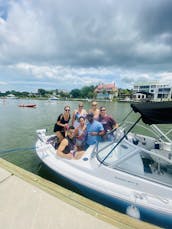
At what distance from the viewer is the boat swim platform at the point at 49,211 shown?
1684 millimetres

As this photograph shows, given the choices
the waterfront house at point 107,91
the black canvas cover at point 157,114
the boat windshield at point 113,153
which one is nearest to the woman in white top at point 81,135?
the boat windshield at point 113,153

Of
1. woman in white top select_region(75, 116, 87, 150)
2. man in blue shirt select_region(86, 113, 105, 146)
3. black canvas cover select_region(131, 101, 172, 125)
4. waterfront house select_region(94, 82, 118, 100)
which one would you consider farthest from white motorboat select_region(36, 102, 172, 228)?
waterfront house select_region(94, 82, 118, 100)

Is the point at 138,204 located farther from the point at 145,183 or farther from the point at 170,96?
the point at 170,96

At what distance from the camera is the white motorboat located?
220cm

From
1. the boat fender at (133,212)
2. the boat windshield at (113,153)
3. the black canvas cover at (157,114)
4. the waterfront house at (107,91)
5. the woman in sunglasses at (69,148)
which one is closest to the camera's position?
the black canvas cover at (157,114)

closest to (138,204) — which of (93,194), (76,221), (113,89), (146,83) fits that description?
(93,194)

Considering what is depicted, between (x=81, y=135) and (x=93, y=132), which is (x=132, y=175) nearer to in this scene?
(x=93, y=132)

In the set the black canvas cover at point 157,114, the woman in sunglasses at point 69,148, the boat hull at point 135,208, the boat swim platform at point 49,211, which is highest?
the black canvas cover at point 157,114

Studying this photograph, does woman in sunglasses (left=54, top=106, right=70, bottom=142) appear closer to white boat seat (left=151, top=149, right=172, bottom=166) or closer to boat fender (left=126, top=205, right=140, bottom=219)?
white boat seat (left=151, top=149, right=172, bottom=166)

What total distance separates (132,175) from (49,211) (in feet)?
4.57

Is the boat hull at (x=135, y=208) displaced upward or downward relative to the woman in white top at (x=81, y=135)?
downward

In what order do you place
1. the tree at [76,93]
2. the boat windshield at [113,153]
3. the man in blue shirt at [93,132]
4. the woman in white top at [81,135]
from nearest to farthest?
the boat windshield at [113,153] → the man in blue shirt at [93,132] → the woman in white top at [81,135] → the tree at [76,93]

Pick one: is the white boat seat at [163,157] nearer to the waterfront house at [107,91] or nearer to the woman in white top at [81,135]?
the woman in white top at [81,135]

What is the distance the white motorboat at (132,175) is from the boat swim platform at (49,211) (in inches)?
20.7
